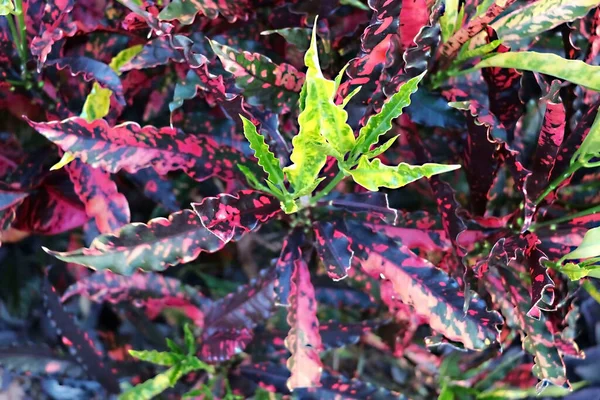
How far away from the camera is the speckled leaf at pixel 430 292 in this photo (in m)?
0.61

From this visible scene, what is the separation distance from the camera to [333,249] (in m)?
0.64

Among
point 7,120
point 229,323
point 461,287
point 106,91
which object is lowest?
point 229,323

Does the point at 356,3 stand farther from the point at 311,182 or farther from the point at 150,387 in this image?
the point at 150,387

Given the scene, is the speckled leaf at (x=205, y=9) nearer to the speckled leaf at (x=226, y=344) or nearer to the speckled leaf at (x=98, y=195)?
the speckled leaf at (x=98, y=195)

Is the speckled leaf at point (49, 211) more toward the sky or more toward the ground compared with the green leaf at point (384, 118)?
more toward the ground

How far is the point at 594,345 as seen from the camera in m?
0.90

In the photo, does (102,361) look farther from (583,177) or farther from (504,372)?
(583,177)

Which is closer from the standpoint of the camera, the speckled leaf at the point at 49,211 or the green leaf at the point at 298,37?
the green leaf at the point at 298,37

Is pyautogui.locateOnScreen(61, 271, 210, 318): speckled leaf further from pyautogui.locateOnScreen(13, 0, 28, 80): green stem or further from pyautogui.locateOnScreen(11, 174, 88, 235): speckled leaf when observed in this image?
pyautogui.locateOnScreen(13, 0, 28, 80): green stem

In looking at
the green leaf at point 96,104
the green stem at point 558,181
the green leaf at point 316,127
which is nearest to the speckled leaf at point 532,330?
the green stem at point 558,181

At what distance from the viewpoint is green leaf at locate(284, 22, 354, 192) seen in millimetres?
420

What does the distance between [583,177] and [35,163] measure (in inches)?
31.1

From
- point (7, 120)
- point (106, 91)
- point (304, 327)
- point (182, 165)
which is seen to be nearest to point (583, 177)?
point (304, 327)

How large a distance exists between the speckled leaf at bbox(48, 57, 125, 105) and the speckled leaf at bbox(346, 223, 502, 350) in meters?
0.33
